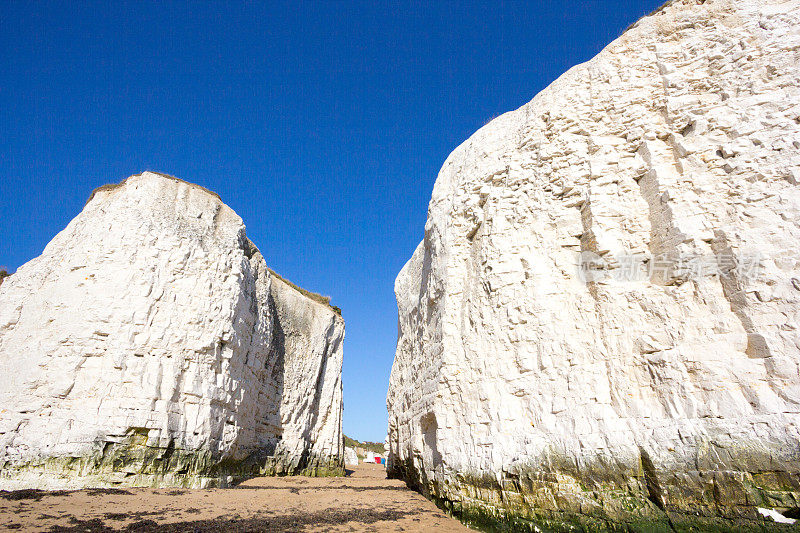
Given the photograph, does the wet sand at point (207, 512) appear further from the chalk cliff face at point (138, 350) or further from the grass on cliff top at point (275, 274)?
the grass on cliff top at point (275, 274)

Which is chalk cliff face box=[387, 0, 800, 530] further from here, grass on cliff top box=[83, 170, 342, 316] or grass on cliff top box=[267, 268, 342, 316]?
grass on cliff top box=[267, 268, 342, 316]

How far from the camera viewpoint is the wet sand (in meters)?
7.05

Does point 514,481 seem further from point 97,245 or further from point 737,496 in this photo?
point 97,245

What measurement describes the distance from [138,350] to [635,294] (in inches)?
502

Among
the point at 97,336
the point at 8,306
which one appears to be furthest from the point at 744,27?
the point at 8,306

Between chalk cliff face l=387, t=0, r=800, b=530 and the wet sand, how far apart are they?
112 cm

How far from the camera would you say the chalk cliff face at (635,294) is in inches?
226

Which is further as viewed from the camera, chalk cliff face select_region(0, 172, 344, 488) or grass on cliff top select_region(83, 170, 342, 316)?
grass on cliff top select_region(83, 170, 342, 316)

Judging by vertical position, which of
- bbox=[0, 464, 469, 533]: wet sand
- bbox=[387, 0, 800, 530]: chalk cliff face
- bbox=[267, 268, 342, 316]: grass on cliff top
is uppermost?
bbox=[267, 268, 342, 316]: grass on cliff top

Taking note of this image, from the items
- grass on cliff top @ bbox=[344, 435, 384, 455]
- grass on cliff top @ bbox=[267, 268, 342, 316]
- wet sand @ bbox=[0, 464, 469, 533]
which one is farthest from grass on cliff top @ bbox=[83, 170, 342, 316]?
grass on cliff top @ bbox=[344, 435, 384, 455]

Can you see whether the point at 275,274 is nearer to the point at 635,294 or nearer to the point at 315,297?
the point at 315,297

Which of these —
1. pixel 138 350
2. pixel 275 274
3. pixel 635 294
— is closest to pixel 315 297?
pixel 275 274

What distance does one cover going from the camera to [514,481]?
724cm

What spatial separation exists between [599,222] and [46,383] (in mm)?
14184
